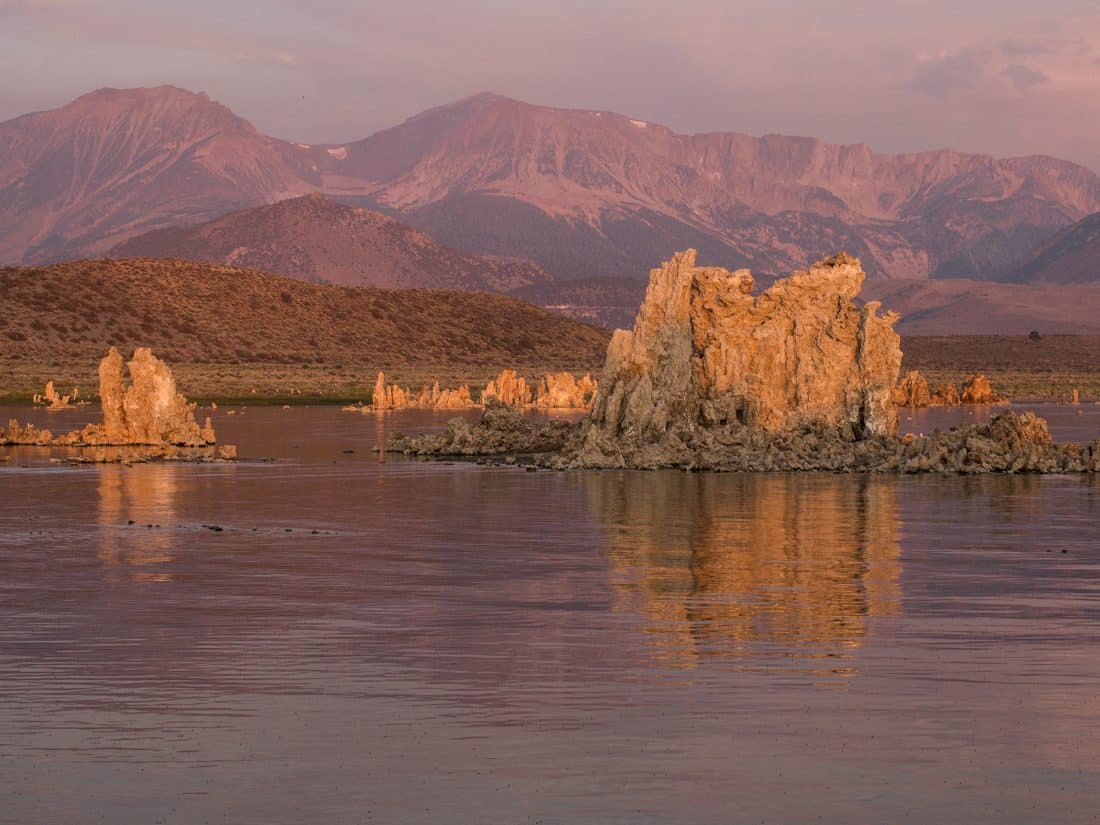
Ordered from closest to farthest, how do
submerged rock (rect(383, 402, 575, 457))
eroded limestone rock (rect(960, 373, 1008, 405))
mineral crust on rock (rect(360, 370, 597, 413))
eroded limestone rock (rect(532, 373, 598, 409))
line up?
1. submerged rock (rect(383, 402, 575, 457))
2. mineral crust on rock (rect(360, 370, 597, 413))
3. eroded limestone rock (rect(532, 373, 598, 409))
4. eroded limestone rock (rect(960, 373, 1008, 405))

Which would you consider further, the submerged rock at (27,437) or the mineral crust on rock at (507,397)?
the mineral crust on rock at (507,397)

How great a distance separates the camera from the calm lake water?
13.1 metres

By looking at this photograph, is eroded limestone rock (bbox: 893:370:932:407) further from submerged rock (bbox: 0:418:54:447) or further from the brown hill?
the brown hill

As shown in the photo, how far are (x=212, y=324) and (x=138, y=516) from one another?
5580 inches

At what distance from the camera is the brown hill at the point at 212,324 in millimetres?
160125

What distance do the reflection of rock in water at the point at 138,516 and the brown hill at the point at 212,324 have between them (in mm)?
102400

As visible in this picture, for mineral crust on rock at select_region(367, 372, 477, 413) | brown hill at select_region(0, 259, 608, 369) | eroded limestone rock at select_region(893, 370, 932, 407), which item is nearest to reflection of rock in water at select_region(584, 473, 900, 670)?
mineral crust on rock at select_region(367, 372, 477, 413)

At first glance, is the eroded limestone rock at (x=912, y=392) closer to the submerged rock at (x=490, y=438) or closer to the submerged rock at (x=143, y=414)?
the submerged rock at (x=490, y=438)

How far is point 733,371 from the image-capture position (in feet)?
161

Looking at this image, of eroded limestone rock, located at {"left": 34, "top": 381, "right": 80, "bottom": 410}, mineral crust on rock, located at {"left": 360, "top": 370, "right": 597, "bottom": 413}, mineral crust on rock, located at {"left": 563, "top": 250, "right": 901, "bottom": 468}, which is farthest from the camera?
mineral crust on rock, located at {"left": 360, "top": 370, "right": 597, "bottom": 413}

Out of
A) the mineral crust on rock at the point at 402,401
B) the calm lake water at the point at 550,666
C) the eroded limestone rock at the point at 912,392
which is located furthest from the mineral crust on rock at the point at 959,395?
the calm lake water at the point at 550,666

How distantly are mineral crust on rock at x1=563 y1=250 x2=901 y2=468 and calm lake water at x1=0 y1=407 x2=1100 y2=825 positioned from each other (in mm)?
13863

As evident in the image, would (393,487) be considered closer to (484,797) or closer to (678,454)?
(678,454)

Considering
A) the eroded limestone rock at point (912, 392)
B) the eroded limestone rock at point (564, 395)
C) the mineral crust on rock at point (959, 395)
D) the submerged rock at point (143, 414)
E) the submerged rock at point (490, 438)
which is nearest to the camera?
the submerged rock at point (490, 438)
